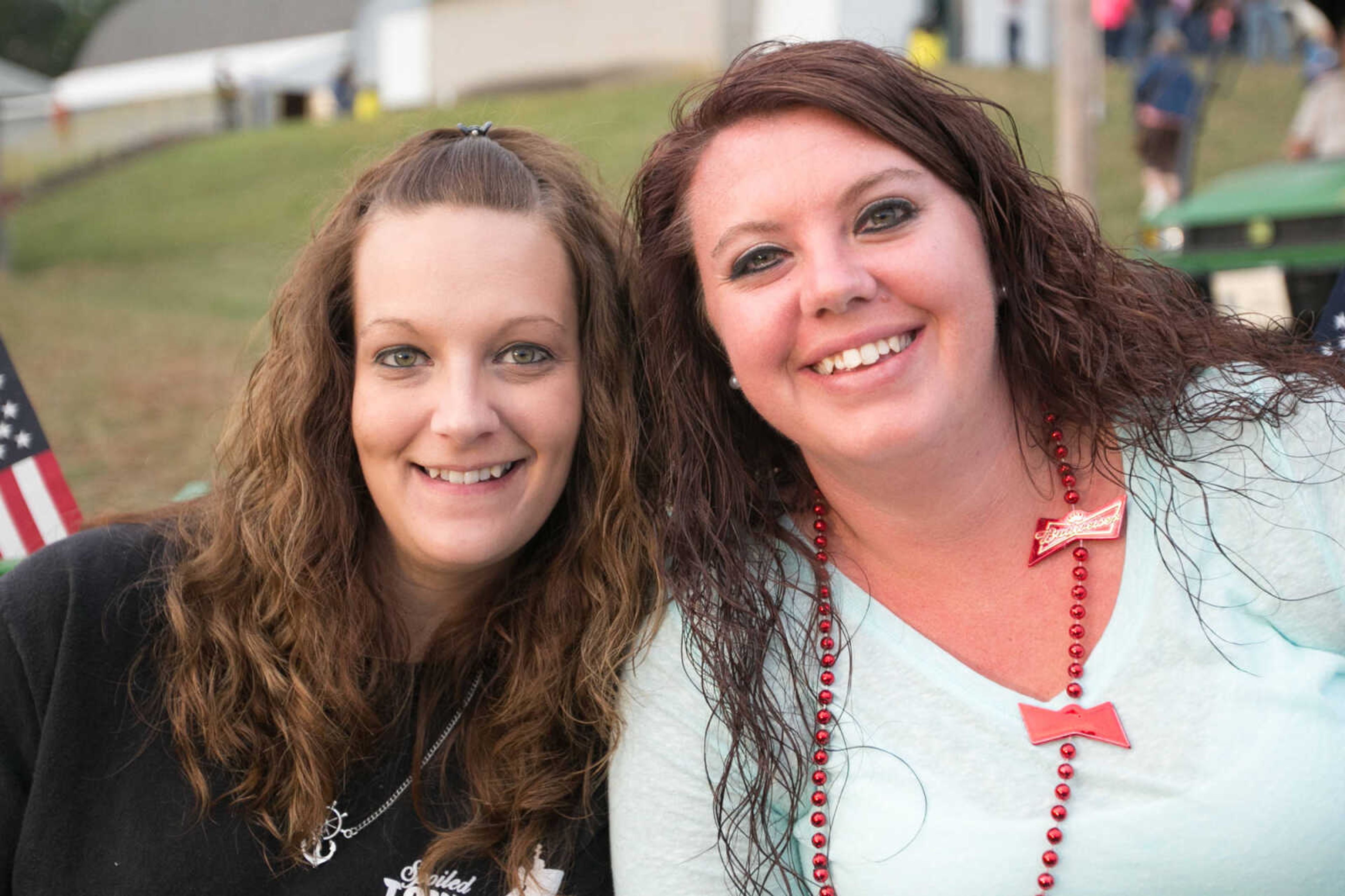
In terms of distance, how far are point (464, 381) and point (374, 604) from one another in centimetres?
55

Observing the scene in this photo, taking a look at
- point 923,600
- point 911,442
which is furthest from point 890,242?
point 923,600

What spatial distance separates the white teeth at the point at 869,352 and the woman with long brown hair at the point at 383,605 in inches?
22.9

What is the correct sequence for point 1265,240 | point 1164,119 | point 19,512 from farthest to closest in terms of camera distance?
point 1164,119
point 1265,240
point 19,512

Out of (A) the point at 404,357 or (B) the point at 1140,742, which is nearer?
(B) the point at 1140,742

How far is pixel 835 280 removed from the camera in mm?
2176

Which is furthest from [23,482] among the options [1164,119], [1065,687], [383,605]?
[1164,119]

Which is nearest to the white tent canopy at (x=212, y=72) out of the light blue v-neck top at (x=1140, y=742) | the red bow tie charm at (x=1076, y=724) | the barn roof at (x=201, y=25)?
the barn roof at (x=201, y=25)

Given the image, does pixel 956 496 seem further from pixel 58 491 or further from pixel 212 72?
pixel 212 72

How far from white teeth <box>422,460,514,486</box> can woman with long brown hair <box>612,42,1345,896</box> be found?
1.22 feet

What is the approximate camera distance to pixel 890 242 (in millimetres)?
2229

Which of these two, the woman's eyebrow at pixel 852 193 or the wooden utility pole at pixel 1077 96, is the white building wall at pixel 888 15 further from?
the woman's eyebrow at pixel 852 193

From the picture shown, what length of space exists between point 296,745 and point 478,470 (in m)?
0.65

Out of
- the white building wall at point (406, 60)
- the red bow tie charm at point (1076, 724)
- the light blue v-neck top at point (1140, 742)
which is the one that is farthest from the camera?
the white building wall at point (406, 60)

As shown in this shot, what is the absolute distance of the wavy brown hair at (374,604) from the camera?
2451mm
